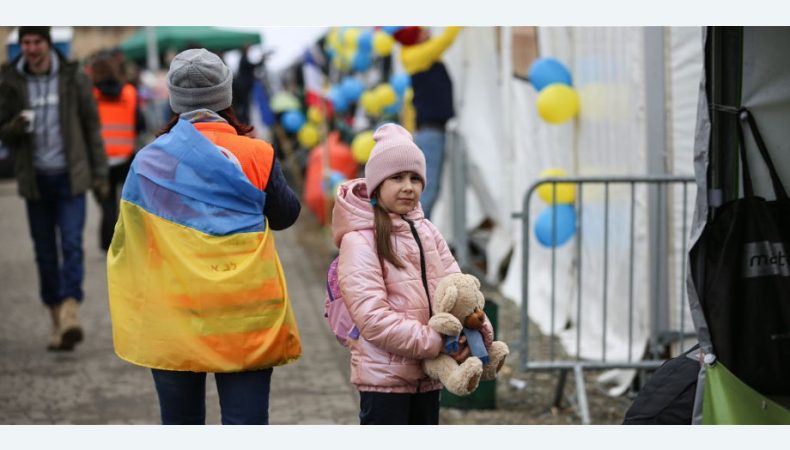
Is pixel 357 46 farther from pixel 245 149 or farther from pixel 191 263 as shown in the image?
pixel 191 263

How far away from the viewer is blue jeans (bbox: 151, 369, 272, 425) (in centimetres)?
392

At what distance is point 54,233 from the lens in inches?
308

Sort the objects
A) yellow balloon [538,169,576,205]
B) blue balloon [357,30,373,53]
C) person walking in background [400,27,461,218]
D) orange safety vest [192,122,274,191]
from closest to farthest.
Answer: orange safety vest [192,122,274,191]
yellow balloon [538,169,576,205]
person walking in background [400,27,461,218]
blue balloon [357,30,373,53]

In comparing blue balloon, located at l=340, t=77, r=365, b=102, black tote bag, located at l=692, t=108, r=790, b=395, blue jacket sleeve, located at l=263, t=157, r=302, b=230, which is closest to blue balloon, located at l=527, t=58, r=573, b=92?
black tote bag, located at l=692, t=108, r=790, b=395

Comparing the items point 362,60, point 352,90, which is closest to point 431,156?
point 362,60

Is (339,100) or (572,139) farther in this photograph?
(339,100)

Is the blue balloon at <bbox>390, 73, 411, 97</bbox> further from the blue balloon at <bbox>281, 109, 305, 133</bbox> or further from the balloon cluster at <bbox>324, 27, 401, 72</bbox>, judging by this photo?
the blue balloon at <bbox>281, 109, 305, 133</bbox>

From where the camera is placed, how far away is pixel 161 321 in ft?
12.5

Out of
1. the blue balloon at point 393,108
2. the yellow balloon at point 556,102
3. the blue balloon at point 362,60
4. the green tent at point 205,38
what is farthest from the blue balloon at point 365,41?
the green tent at point 205,38

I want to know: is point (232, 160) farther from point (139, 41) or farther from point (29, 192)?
point (139, 41)

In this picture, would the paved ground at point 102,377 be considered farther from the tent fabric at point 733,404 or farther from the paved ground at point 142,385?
the tent fabric at point 733,404

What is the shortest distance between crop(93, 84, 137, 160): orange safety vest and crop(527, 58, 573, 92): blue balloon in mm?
3992

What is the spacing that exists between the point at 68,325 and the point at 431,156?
3618 mm

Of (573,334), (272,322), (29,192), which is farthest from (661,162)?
(29,192)
